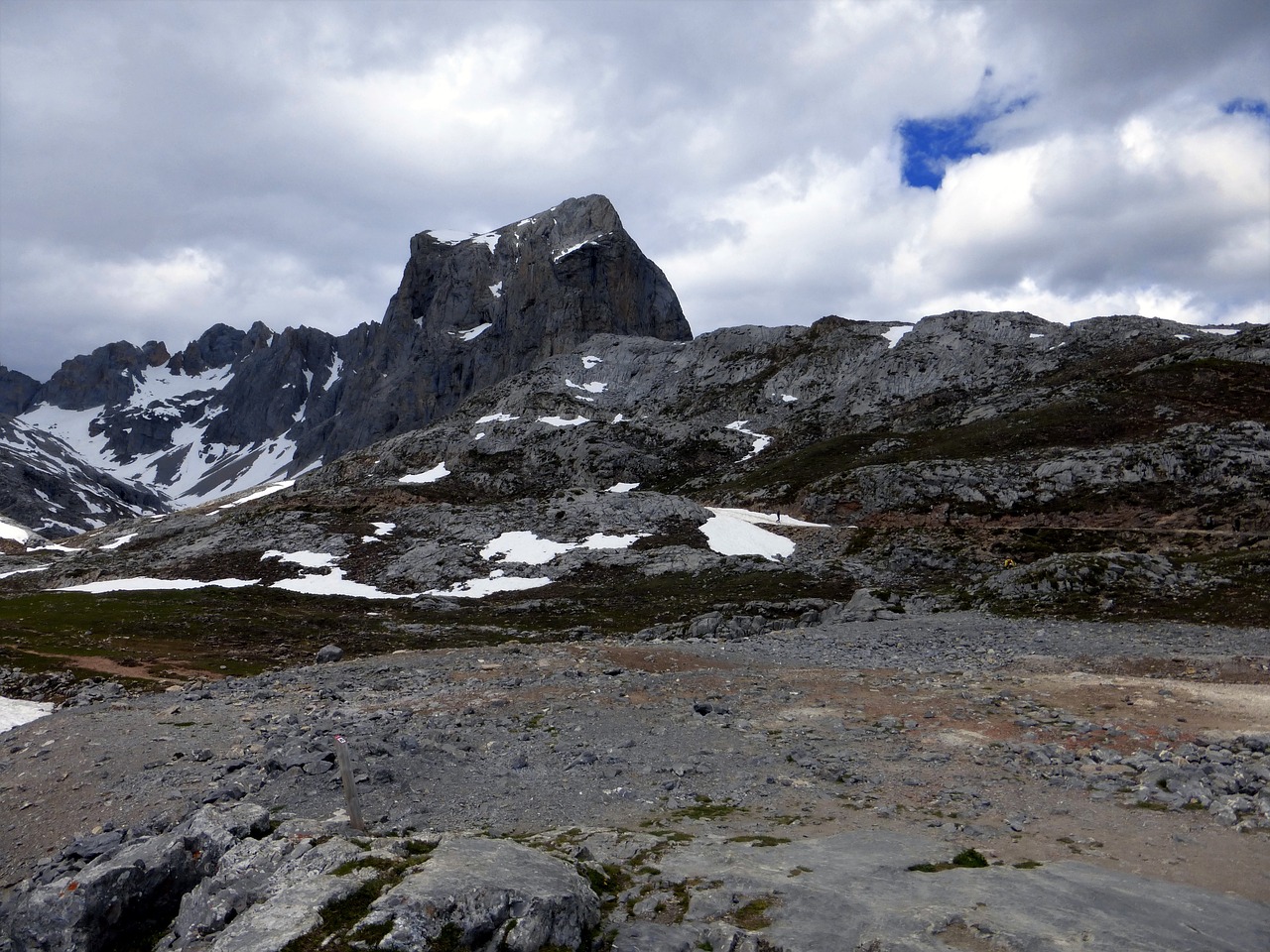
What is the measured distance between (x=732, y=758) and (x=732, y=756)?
0.47 feet

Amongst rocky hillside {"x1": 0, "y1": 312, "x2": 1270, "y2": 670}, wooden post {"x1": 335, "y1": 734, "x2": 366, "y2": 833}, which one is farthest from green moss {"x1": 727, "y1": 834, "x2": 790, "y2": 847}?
rocky hillside {"x1": 0, "y1": 312, "x2": 1270, "y2": 670}

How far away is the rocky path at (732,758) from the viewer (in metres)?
13.2

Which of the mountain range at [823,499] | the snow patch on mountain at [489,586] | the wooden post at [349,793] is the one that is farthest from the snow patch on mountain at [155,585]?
the wooden post at [349,793]

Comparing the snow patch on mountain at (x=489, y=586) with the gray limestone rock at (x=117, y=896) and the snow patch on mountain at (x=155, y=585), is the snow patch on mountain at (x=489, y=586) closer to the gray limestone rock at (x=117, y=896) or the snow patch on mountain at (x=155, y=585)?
the snow patch on mountain at (x=155, y=585)

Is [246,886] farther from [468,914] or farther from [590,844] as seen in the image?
[590,844]

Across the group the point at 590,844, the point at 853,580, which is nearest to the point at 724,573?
the point at 853,580

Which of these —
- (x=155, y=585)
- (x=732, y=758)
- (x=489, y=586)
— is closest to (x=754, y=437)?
(x=489, y=586)

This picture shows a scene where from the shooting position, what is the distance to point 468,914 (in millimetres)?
7812

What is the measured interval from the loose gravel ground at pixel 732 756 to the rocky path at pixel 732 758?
7 cm

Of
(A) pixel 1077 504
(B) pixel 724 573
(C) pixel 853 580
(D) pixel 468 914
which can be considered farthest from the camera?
(A) pixel 1077 504

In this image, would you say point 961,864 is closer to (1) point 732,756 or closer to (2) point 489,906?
(2) point 489,906

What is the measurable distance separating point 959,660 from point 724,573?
3323 cm

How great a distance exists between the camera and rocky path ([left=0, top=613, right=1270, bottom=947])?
13.2 m

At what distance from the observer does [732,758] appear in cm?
1752
